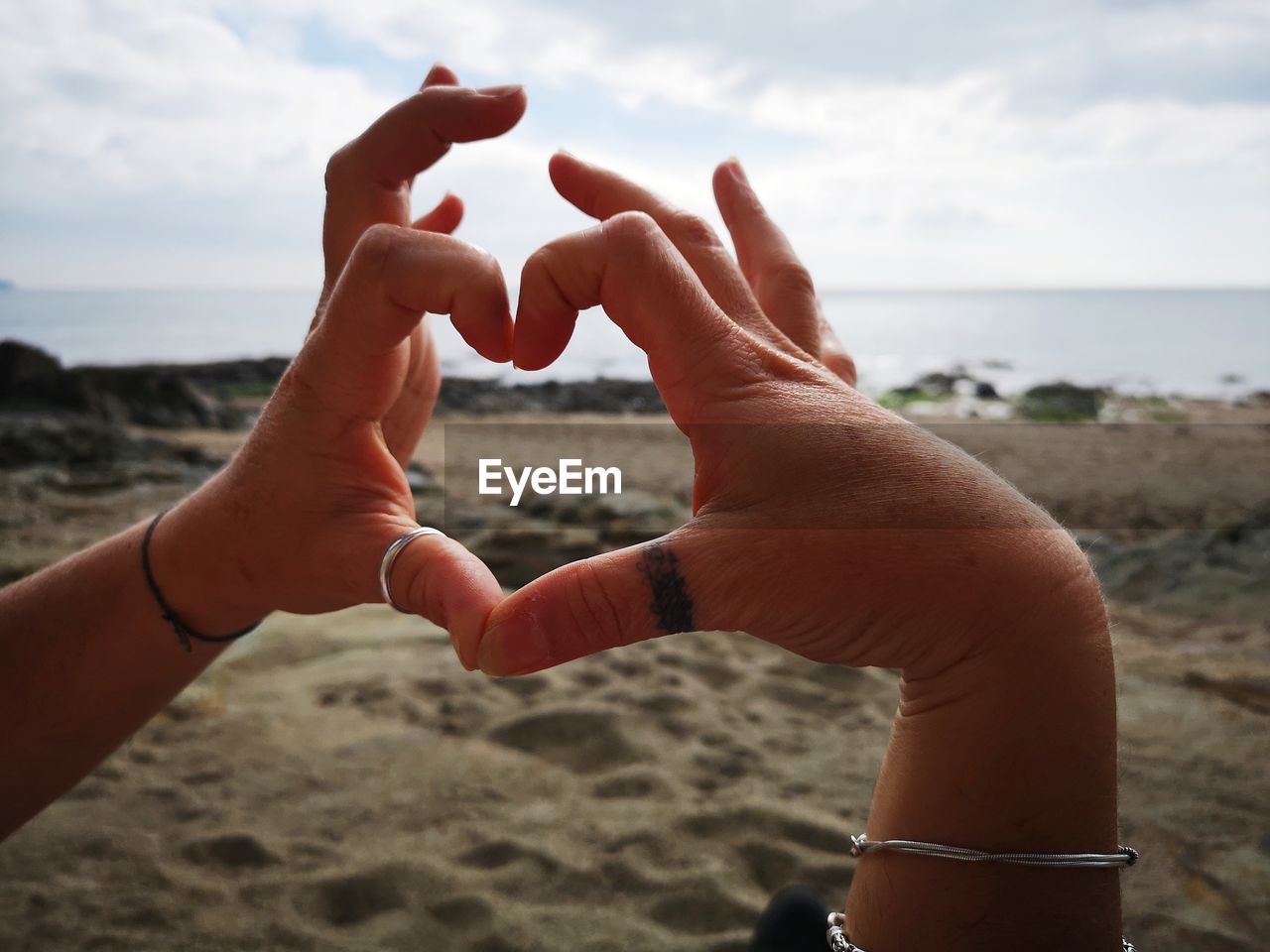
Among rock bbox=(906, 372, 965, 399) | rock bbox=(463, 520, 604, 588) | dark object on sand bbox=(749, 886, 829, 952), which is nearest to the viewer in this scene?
dark object on sand bbox=(749, 886, 829, 952)

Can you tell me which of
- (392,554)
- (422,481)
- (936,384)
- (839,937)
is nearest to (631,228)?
(392,554)

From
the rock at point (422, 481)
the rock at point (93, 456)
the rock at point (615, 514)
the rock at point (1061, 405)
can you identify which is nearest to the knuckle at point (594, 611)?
the rock at point (615, 514)

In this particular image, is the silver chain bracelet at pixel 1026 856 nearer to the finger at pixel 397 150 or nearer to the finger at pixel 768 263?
the finger at pixel 768 263

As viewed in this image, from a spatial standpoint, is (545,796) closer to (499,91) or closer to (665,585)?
(665,585)

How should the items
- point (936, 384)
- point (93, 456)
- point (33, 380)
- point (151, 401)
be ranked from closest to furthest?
point (93, 456), point (33, 380), point (151, 401), point (936, 384)

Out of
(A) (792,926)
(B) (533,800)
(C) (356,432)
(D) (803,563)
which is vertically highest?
(C) (356,432)

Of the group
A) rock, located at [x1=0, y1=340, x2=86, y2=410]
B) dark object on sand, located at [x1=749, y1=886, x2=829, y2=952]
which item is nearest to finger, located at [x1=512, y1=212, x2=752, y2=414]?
dark object on sand, located at [x1=749, y1=886, x2=829, y2=952]

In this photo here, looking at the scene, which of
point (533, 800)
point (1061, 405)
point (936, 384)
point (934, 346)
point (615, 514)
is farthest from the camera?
point (934, 346)

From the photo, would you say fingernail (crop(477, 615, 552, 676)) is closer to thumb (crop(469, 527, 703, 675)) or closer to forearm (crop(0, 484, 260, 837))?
thumb (crop(469, 527, 703, 675))
